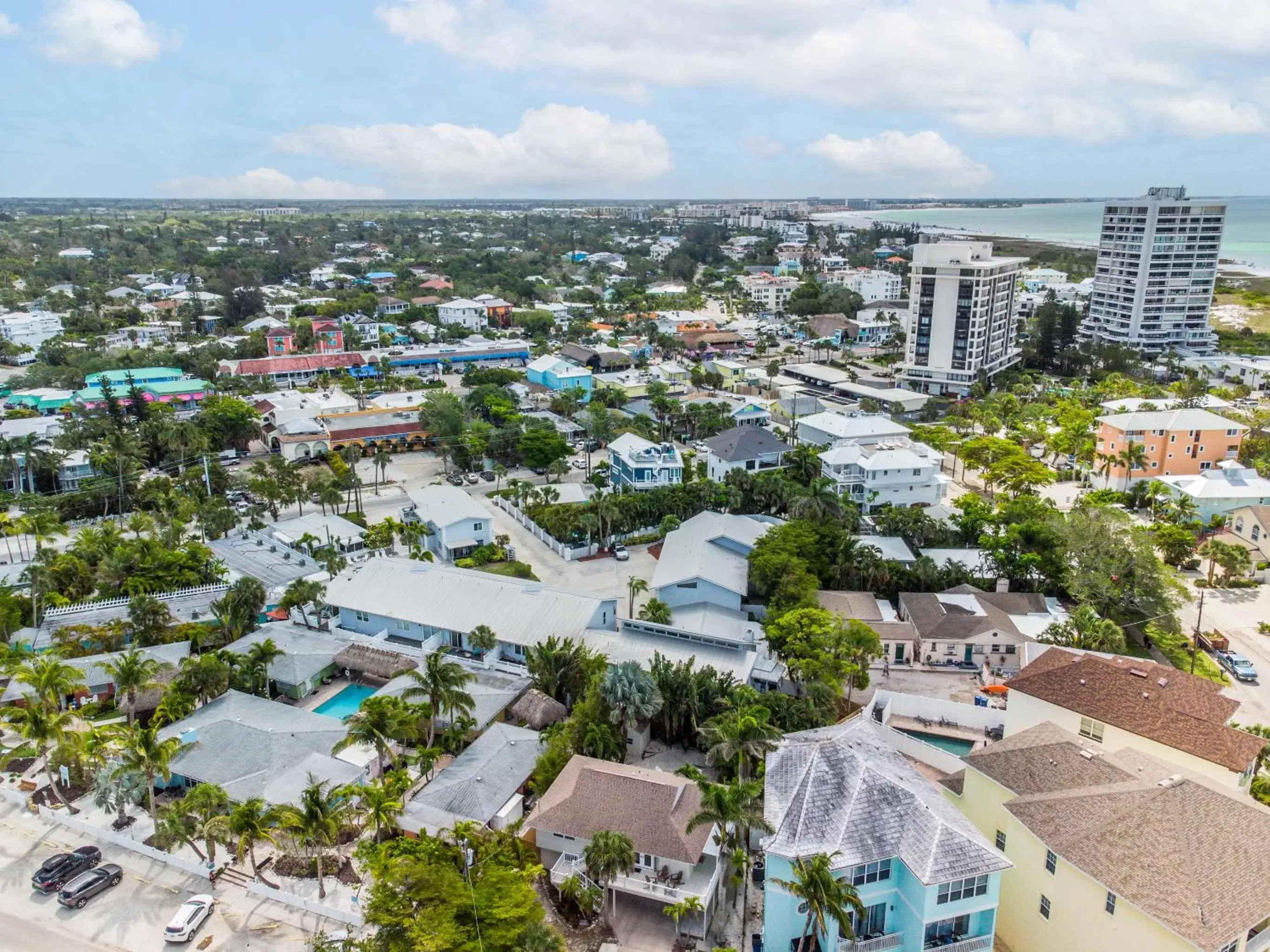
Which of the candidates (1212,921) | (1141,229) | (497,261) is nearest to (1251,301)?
(1141,229)

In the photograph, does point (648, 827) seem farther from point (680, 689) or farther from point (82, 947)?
point (82, 947)

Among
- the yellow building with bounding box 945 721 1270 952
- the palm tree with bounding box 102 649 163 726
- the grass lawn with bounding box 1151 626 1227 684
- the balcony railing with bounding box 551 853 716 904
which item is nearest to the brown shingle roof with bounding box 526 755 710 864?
the balcony railing with bounding box 551 853 716 904

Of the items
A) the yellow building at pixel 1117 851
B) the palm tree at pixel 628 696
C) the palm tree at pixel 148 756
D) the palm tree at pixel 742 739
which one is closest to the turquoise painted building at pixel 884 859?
the yellow building at pixel 1117 851

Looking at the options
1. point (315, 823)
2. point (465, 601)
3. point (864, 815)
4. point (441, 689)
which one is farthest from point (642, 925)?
point (465, 601)

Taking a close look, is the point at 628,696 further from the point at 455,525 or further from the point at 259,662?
the point at 455,525

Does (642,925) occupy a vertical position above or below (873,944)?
below
